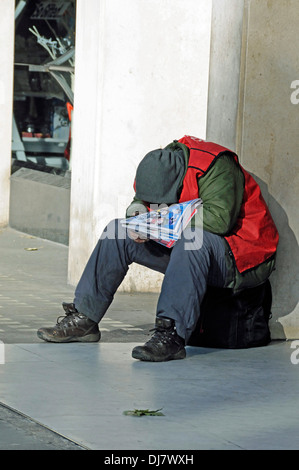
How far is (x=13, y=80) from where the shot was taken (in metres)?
11.7

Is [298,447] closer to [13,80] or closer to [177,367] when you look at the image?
[177,367]

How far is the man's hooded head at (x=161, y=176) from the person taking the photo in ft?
17.2

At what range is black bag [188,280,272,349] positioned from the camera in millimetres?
5418

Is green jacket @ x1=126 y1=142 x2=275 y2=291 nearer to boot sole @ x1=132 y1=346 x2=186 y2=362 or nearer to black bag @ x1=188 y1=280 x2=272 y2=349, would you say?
black bag @ x1=188 y1=280 x2=272 y2=349

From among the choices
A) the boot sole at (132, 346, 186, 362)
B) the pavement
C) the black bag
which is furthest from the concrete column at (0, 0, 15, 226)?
the boot sole at (132, 346, 186, 362)

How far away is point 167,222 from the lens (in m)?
5.23

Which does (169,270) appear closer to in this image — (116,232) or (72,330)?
(116,232)

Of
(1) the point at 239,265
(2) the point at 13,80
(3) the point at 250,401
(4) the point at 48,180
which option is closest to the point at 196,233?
(1) the point at 239,265

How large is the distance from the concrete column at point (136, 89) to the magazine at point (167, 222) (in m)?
2.24

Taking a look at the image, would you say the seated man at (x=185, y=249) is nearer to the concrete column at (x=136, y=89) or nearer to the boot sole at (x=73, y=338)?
the boot sole at (x=73, y=338)

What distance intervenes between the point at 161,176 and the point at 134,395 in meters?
1.17

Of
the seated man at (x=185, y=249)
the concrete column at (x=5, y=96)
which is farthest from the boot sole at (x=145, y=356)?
the concrete column at (x=5, y=96)

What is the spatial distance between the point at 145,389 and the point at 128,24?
345cm

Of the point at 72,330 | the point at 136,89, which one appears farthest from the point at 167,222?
the point at 136,89
